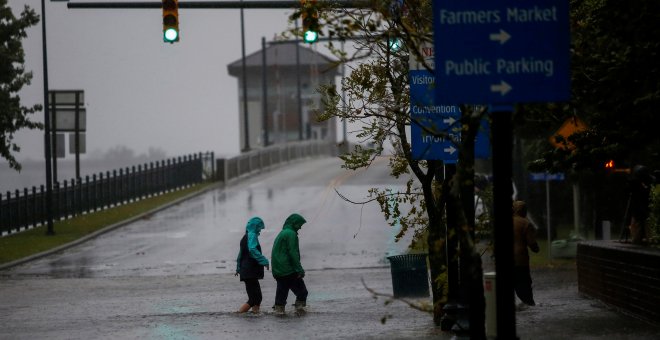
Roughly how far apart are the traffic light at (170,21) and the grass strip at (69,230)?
441 inches

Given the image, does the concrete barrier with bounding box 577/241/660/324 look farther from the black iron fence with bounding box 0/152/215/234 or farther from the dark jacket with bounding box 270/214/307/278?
the black iron fence with bounding box 0/152/215/234

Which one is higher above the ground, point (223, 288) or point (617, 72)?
point (617, 72)

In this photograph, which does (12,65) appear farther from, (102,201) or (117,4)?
(117,4)

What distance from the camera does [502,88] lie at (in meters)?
8.03

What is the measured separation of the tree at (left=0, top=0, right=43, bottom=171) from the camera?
3588cm

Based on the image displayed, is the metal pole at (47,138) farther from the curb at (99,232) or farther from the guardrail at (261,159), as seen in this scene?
the guardrail at (261,159)

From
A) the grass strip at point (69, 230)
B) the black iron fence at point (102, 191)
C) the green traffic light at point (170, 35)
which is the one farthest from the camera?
the black iron fence at point (102, 191)

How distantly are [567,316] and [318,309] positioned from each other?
4.38 m

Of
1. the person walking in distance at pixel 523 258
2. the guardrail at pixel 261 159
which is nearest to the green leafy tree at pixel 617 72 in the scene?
the person walking in distance at pixel 523 258

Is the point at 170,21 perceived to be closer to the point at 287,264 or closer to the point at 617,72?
the point at 287,264

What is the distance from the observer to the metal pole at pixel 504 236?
7953mm

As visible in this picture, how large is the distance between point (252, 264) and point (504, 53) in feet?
36.7

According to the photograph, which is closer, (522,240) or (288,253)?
(522,240)

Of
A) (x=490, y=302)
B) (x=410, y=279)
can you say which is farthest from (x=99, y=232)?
(x=490, y=302)
